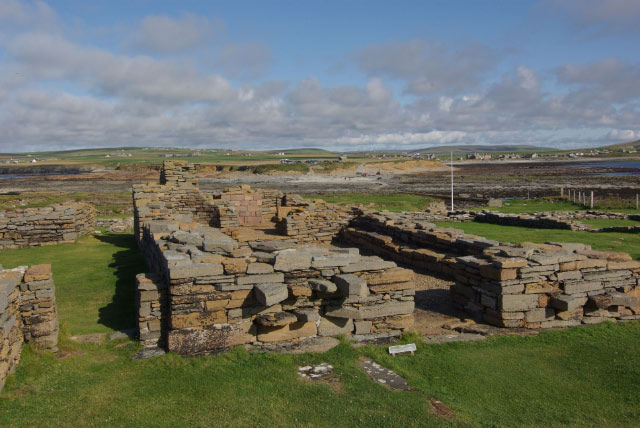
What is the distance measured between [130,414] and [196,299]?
86.8 inches

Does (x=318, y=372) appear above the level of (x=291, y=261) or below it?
below

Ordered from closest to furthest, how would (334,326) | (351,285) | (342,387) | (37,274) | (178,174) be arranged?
(342,387), (37,274), (351,285), (334,326), (178,174)

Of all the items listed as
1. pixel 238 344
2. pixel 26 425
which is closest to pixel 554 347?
pixel 238 344

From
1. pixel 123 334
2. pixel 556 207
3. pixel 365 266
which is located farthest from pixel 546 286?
pixel 556 207

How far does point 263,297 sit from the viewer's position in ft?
24.7

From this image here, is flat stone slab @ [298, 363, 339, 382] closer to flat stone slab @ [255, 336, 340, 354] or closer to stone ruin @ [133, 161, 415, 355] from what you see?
flat stone slab @ [255, 336, 340, 354]

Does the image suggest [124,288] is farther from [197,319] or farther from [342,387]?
[342,387]

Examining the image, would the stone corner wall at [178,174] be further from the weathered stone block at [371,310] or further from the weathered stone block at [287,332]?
the weathered stone block at [371,310]

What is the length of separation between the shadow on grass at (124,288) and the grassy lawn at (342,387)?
327mm

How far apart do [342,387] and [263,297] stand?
1.92 m

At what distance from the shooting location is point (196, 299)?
7.57 metres

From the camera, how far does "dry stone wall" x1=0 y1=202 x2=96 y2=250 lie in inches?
685

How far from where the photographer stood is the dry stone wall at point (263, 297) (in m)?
7.54

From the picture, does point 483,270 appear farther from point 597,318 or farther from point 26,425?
point 26,425
